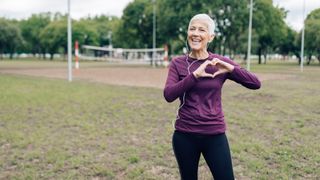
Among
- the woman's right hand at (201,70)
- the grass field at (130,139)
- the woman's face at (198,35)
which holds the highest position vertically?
the woman's face at (198,35)

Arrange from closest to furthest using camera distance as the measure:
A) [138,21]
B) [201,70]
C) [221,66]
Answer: [201,70]
[221,66]
[138,21]

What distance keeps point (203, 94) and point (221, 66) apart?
23 centimetres


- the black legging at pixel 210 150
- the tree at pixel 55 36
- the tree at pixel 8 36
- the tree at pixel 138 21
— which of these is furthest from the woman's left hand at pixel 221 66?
the tree at pixel 8 36

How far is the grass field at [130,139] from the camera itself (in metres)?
4.79

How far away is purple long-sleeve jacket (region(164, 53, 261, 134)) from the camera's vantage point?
2547mm

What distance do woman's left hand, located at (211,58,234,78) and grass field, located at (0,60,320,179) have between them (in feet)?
7.67

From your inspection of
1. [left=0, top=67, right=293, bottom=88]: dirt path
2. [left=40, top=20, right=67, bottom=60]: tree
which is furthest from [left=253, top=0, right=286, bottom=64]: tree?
[left=40, top=20, right=67, bottom=60]: tree

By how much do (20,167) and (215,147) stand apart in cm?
331

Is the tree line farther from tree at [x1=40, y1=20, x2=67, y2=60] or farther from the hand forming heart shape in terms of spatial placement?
the hand forming heart shape

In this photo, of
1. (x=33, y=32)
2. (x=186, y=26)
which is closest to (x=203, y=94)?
(x=186, y=26)

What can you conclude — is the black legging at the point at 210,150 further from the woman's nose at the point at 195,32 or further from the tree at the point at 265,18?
the tree at the point at 265,18

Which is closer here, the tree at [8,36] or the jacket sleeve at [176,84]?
the jacket sleeve at [176,84]

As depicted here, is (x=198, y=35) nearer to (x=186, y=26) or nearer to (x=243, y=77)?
(x=243, y=77)

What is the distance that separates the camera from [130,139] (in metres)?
6.53
